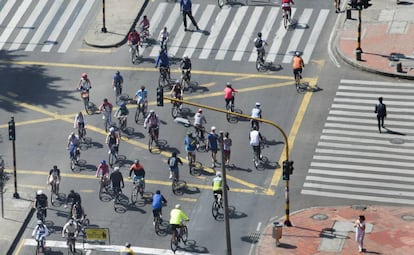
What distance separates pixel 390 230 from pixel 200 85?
18.7 metres

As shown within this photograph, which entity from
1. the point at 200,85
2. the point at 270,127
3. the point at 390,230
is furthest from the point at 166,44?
the point at 390,230

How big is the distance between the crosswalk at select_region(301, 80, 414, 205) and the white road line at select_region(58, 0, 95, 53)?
17737 mm

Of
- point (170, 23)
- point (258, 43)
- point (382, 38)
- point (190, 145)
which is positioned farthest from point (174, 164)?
point (382, 38)

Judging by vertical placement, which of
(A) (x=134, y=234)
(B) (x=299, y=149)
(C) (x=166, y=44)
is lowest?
(A) (x=134, y=234)

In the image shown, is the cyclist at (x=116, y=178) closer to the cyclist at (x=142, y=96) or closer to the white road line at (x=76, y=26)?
the cyclist at (x=142, y=96)

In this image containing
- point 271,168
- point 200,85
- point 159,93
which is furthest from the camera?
point 200,85

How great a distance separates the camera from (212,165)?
71.2 metres

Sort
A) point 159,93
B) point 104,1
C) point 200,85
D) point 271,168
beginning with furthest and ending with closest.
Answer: point 104,1 → point 200,85 → point 271,168 → point 159,93

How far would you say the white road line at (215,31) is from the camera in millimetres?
83688

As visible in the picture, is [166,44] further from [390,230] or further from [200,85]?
[390,230]

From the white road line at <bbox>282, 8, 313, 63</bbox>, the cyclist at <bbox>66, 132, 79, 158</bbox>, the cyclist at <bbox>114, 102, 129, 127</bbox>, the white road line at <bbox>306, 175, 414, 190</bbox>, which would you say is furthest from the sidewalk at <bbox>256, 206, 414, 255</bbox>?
the white road line at <bbox>282, 8, 313, 63</bbox>

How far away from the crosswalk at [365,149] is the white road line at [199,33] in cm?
1008

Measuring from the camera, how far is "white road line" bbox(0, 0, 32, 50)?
→ 87.1 meters

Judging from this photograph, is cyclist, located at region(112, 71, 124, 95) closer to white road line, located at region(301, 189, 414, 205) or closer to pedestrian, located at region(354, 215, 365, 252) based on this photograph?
white road line, located at region(301, 189, 414, 205)
